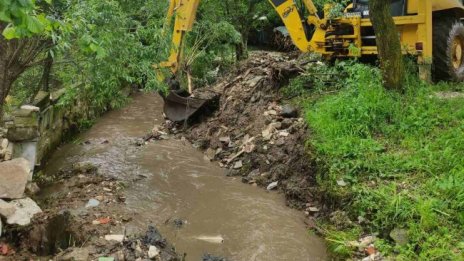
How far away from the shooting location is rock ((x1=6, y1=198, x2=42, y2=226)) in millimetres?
4407

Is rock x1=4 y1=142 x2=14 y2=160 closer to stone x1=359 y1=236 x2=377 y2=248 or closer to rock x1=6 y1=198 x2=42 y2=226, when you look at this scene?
rock x1=6 y1=198 x2=42 y2=226

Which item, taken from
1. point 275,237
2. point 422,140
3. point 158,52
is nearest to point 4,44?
point 158,52

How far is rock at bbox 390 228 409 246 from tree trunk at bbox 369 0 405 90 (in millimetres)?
3242

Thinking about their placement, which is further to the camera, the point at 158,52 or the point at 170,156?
the point at 170,156

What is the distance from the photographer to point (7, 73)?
20.3 ft

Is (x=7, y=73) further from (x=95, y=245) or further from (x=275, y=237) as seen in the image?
(x=275, y=237)

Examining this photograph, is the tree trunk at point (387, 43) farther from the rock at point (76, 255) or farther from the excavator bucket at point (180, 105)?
the rock at point (76, 255)

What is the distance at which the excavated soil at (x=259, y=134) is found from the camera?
243 inches

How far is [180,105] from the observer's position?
351 inches

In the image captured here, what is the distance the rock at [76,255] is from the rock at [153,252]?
0.57 m

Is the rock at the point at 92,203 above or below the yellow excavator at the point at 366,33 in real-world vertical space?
below

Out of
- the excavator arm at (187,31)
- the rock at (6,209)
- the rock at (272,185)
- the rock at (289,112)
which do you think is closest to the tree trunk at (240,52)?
the excavator arm at (187,31)

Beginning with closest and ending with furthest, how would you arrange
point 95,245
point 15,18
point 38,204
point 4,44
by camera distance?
point 15,18 < point 95,245 < point 38,204 < point 4,44

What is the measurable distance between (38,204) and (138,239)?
5.53 feet
